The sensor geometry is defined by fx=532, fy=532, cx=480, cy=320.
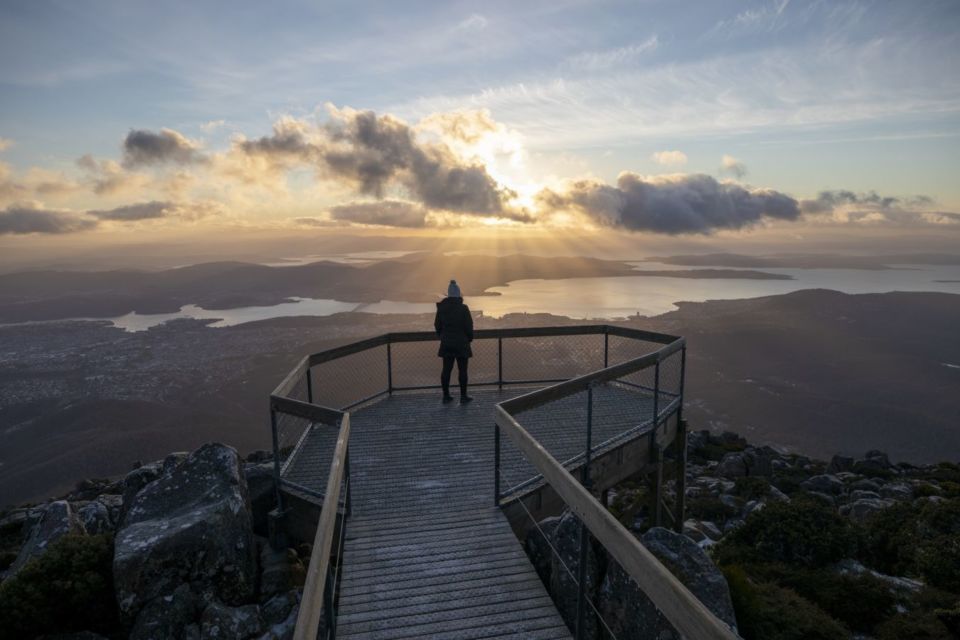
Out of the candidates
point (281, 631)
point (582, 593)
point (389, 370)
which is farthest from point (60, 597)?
point (582, 593)

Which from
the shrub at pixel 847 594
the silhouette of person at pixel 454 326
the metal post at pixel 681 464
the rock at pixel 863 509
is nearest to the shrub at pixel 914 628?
the shrub at pixel 847 594

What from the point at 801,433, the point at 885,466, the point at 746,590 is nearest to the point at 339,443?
the point at 746,590

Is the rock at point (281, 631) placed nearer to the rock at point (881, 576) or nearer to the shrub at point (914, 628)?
the shrub at point (914, 628)

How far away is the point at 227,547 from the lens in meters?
6.03

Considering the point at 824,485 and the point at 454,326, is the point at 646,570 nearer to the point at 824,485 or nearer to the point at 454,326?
the point at 454,326

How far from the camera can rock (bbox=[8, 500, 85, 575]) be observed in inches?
299

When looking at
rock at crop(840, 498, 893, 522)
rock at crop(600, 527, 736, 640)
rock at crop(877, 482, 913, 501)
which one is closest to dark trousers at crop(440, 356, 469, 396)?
rock at crop(600, 527, 736, 640)

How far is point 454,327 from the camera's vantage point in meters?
9.23

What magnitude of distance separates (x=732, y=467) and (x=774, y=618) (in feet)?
60.5

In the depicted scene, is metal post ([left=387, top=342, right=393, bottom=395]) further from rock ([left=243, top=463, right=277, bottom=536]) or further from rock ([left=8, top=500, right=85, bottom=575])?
rock ([left=8, top=500, right=85, bottom=575])

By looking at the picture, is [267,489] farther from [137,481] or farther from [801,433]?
[801,433]

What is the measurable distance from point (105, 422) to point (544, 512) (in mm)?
122682

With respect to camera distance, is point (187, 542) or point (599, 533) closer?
point (599, 533)

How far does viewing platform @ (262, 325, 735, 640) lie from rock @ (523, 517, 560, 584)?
13 centimetres
